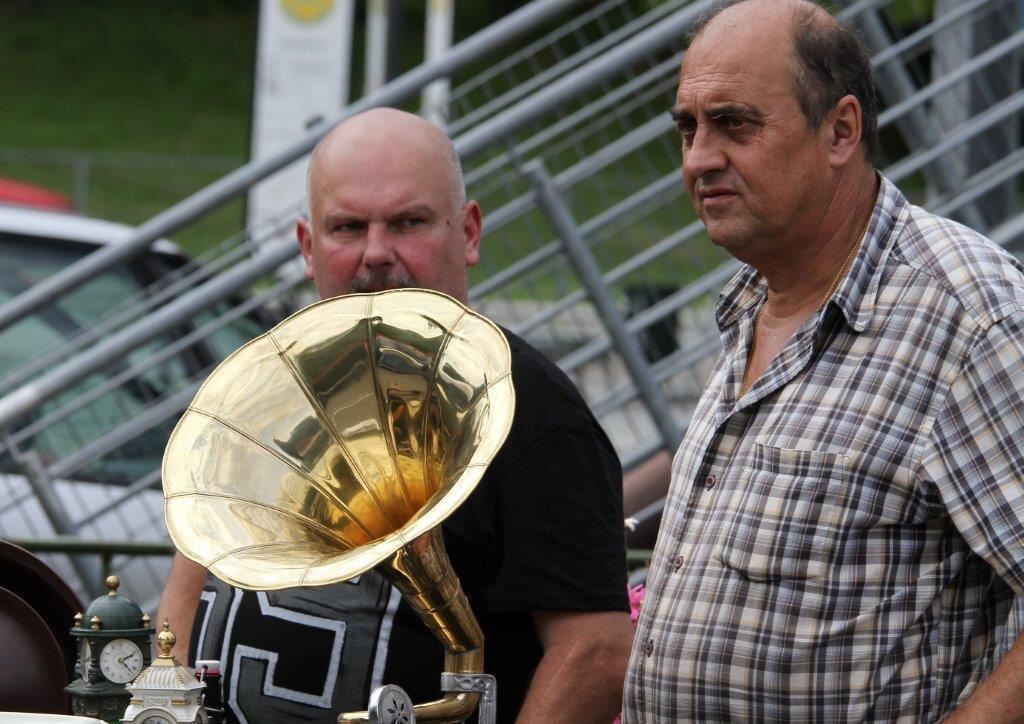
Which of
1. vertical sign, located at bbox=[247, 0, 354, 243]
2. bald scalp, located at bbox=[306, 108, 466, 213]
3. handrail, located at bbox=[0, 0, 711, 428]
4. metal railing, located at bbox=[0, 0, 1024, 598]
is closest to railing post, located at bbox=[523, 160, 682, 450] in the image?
metal railing, located at bbox=[0, 0, 1024, 598]

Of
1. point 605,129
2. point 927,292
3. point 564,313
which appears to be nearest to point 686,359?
point 564,313

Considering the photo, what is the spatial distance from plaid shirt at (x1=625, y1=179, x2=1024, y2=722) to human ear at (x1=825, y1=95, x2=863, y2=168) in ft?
0.52

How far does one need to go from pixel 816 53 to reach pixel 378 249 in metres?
0.89

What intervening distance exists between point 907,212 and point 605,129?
3.20m

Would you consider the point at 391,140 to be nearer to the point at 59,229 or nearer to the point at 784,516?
the point at 784,516

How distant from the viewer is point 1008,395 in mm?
2453

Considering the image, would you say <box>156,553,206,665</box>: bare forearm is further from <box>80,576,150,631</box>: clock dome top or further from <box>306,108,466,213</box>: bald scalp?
<box>306,108,466,213</box>: bald scalp

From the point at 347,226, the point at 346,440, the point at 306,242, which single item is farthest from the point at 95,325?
the point at 346,440

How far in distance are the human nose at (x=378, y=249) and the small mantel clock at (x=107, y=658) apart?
775 millimetres

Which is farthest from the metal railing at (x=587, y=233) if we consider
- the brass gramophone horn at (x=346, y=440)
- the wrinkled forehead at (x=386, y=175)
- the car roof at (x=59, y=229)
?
the brass gramophone horn at (x=346, y=440)

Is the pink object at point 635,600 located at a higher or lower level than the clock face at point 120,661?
lower

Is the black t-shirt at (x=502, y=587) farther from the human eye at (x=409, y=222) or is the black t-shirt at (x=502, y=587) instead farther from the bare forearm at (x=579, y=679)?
the human eye at (x=409, y=222)

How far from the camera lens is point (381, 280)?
3150mm

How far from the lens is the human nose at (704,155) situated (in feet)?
9.05
